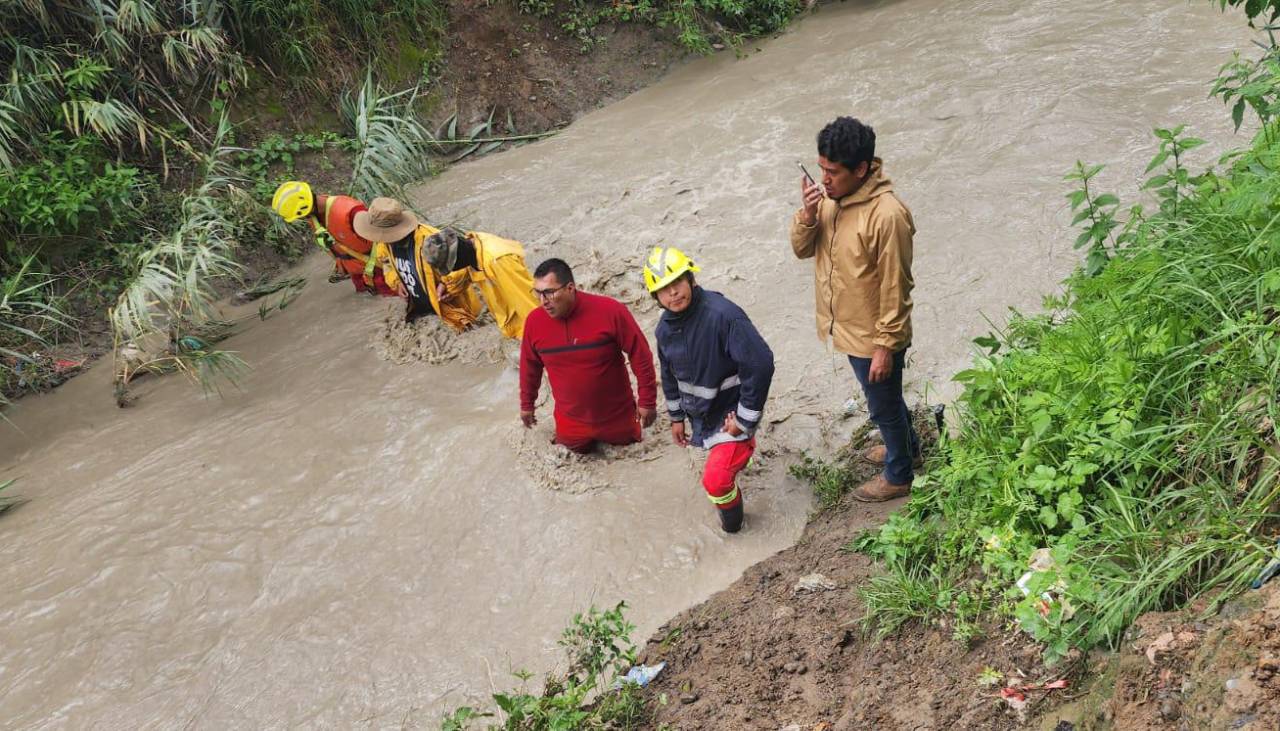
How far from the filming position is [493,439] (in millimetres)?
5211

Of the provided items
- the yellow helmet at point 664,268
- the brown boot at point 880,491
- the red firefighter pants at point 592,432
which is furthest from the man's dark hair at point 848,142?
the red firefighter pants at point 592,432

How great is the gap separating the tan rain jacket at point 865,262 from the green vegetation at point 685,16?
279 inches

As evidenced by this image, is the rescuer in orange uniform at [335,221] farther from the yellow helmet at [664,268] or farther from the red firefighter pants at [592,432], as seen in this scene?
the yellow helmet at [664,268]

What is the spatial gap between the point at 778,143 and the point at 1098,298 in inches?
179

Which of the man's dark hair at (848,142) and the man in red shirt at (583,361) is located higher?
the man's dark hair at (848,142)

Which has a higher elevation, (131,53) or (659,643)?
(131,53)

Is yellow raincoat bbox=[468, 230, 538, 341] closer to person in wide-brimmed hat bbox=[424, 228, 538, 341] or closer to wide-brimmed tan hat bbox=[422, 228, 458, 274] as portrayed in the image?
person in wide-brimmed hat bbox=[424, 228, 538, 341]

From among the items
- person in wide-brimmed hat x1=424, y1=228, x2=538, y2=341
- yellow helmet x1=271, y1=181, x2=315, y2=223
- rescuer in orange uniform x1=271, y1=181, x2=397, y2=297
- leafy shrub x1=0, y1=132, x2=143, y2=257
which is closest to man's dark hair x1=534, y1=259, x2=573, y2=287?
person in wide-brimmed hat x1=424, y1=228, x2=538, y2=341

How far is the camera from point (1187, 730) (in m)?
2.00

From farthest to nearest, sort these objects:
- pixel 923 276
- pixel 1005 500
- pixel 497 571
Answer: pixel 923 276 < pixel 497 571 < pixel 1005 500

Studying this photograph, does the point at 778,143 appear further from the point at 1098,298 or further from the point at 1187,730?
the point at 1187,730

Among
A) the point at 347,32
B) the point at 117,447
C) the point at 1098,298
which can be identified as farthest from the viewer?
the point at 347,32

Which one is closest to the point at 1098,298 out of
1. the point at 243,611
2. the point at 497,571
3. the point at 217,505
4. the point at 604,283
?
the point at 497,571

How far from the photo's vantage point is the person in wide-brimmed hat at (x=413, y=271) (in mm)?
5773
